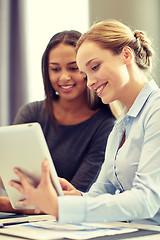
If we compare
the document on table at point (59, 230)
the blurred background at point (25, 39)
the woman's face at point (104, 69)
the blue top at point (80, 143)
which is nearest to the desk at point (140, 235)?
the document on table at point (59, 230)

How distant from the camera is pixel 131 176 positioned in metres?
1.39

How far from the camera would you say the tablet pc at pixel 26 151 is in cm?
107

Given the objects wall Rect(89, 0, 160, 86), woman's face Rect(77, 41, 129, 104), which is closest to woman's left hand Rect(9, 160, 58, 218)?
woman's face Rect(77, 41, 129, 104)

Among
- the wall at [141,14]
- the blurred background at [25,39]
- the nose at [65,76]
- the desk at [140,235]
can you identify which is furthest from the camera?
the blurred background at [25,39]

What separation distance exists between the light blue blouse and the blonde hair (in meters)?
0.13

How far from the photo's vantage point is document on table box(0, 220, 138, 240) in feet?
3.48

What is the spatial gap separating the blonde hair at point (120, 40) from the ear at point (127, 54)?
16mm

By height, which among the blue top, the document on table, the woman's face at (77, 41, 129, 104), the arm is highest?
the woman's face at (77, 41, 129, 104)

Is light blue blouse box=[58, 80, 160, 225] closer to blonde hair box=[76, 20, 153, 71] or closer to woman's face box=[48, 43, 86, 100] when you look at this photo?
blonde hair box=[76, 20, 153, 71]

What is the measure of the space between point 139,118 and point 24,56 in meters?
2.06

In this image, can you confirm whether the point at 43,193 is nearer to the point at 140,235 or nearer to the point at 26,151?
the point at 26,151

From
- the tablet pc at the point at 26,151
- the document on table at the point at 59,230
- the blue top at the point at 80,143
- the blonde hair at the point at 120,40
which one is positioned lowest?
the blue top at the point at 80,143

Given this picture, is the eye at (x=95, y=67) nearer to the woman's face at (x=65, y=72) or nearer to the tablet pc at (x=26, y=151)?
the tablet pc at (x=26, y=151)

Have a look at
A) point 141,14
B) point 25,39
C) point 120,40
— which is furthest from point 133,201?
point 25,39
